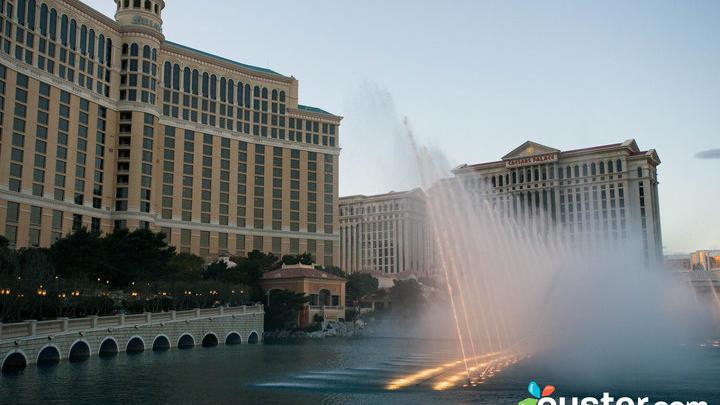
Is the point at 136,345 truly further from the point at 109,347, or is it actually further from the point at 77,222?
the point at 77,222

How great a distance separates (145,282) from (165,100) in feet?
172

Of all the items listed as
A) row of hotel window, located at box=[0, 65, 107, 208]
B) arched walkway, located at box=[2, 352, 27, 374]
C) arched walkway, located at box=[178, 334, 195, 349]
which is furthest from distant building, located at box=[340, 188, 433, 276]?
arched walkway, located at box=[2, 352, 27, 374]

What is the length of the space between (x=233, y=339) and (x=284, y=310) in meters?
16.7

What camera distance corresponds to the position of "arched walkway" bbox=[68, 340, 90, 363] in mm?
54188

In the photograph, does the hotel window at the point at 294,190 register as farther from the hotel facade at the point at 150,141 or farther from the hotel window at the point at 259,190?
the hotel window at the point at 259,190

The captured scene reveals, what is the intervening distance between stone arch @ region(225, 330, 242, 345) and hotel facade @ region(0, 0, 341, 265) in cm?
3671

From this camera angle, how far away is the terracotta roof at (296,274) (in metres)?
102

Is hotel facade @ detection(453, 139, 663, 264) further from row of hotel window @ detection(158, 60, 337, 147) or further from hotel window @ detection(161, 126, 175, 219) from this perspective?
hotel window @ detection(161, 126, 175, 219)

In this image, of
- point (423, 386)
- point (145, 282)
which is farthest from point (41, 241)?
point (423, 386)

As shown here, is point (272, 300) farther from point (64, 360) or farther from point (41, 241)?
point (64, 360)

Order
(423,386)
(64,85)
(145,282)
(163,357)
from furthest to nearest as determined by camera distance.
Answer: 1. (64,85)
2. (145,282)
3. (163,357)
4. (423,386)

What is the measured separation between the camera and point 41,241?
97.9 meters

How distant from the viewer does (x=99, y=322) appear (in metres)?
57.4

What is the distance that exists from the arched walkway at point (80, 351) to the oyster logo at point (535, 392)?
121ft
